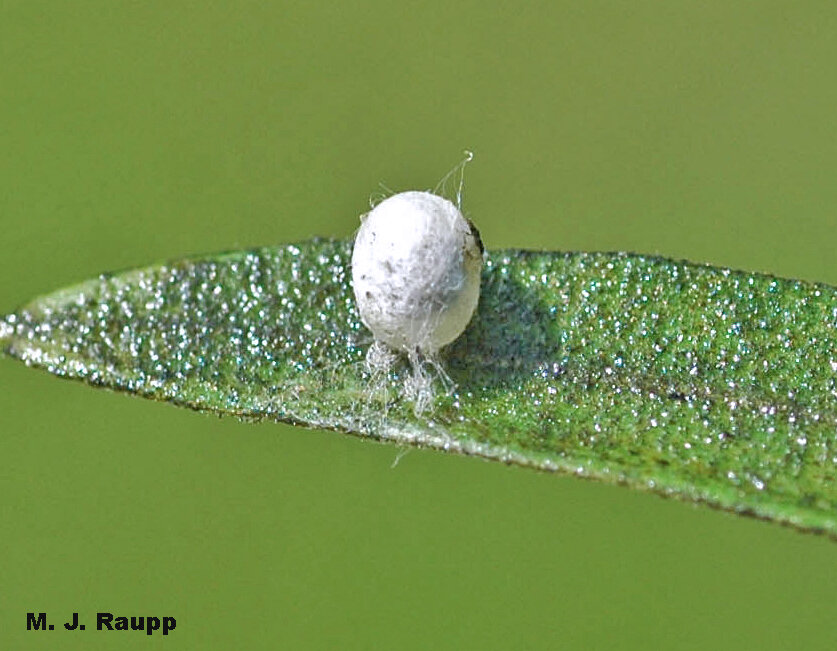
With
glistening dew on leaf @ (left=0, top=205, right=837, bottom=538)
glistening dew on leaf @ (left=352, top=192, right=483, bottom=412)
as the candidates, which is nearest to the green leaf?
glistening dew on leaf @ (left=0, top=205, right=837, bottom=538)

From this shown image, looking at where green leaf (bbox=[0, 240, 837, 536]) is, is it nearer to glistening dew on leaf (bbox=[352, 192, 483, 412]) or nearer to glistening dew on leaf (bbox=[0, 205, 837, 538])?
glistening dew on leaf (bbox=[0, 205, 837, 538])

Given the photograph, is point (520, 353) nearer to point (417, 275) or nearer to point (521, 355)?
point (521, 355)

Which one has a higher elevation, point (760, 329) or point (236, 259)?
point (236, 259)

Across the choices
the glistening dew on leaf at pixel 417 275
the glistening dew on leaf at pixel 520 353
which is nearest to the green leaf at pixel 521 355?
the glistening dew on leaf at pixel 520 353

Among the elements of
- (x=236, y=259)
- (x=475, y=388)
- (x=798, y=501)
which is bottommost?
(x=798, y=501)

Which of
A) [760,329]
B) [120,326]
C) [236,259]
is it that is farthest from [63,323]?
[760,329]

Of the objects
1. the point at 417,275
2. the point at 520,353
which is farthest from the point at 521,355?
the point at 417,275

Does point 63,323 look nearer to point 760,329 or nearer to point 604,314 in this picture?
point 604,314
